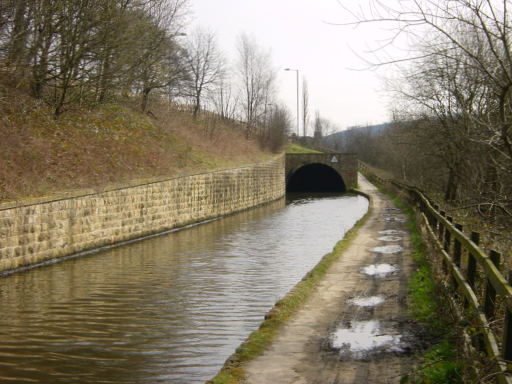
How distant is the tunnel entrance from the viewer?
5669 cm

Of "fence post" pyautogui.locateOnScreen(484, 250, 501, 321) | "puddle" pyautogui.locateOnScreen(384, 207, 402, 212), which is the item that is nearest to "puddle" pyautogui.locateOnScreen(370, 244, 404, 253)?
"fence post" pyautogui.locateOnScreen(484, 250, 501, 321)

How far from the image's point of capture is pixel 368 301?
8.38 meters

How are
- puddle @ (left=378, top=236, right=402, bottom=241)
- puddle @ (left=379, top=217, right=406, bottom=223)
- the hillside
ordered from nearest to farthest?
1. the hillside
2. puddle @ (left=378, top=236, right=402, bottom=241)
3. puddle @ (left=379, top=217, right=406, bottom=223)

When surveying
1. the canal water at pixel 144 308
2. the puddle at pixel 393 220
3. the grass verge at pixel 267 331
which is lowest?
the canal water at pixel 144 308

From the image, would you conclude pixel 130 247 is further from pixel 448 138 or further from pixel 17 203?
pixel 448 138

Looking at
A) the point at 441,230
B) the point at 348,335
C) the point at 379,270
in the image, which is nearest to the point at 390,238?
the point at 379,270

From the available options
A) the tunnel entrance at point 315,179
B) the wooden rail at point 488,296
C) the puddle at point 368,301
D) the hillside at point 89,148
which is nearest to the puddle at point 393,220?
the hillside at point 89,148

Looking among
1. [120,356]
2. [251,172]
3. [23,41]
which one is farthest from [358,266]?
[251,172]

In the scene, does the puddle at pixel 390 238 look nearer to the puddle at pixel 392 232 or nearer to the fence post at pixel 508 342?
the puddle at pixel 392 232

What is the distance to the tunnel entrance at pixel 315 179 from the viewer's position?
56.7m

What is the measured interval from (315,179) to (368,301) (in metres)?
50.9

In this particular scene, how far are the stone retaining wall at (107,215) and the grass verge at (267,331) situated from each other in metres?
6.68

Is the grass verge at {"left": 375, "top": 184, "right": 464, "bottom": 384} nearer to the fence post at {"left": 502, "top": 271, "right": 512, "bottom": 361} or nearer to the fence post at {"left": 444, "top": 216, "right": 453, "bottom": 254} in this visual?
the fence post at {"left": 444, "top": 216, "right": 453, "bottom": 254}

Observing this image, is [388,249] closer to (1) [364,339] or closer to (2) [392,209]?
(1) [364,339]
